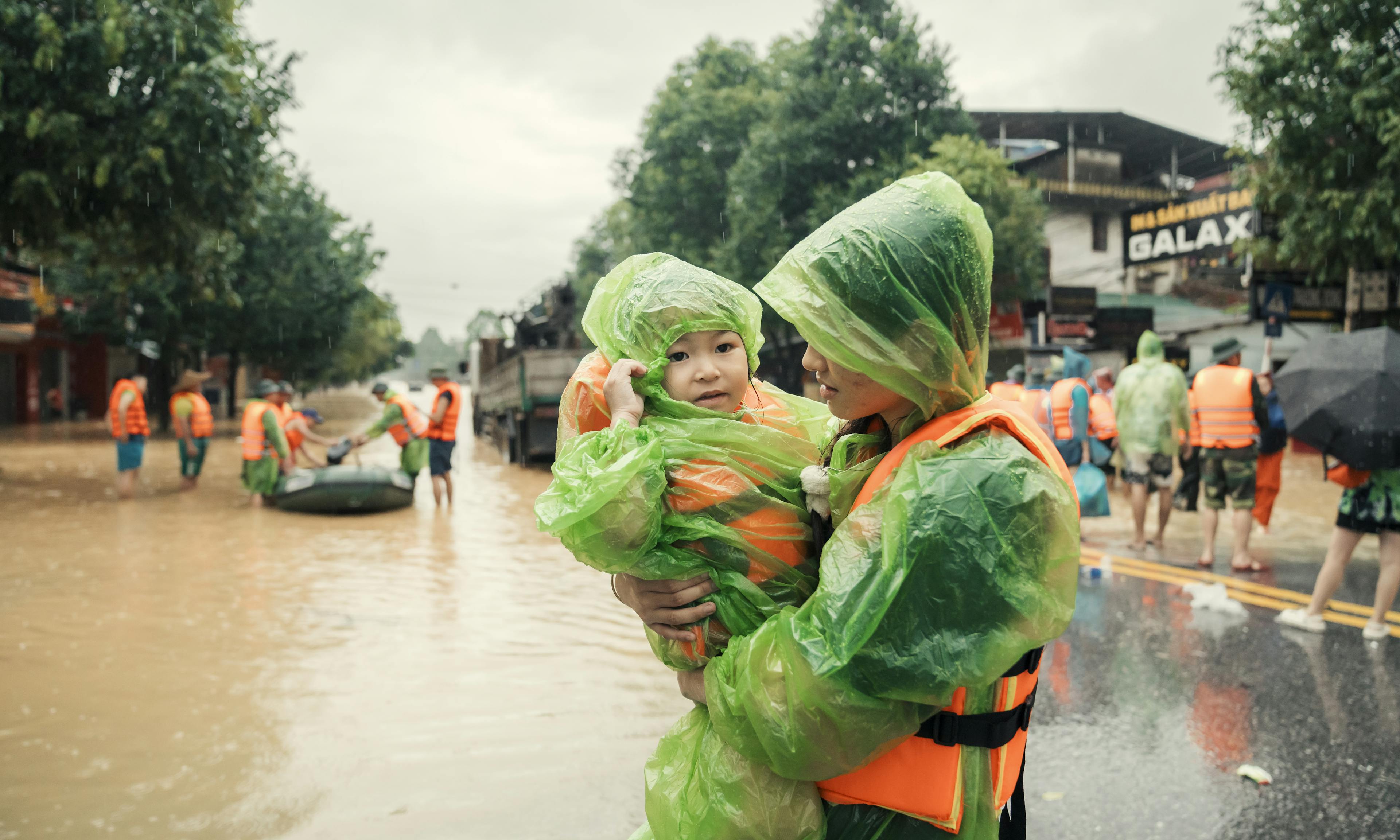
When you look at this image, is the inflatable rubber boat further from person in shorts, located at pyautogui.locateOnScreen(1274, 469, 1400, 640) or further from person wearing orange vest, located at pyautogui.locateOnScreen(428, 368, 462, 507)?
person in shorts, located at pyautogui.locateOnScreen(1274, 469, 1400, 640)

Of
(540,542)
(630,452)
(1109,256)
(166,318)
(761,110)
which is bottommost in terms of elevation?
(540,542)

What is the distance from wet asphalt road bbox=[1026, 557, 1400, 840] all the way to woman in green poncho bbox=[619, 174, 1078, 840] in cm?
238

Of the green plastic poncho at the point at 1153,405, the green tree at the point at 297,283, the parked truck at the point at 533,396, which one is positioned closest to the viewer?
the green plastic poncho at the point at 1153,405

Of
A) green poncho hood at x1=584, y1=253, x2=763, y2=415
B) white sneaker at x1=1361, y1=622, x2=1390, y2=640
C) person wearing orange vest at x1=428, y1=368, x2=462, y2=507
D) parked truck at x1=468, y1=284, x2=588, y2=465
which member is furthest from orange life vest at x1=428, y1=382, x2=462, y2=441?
green poncho hood at x1=584, y1=253, x2=763, y2=415

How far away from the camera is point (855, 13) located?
2183cm

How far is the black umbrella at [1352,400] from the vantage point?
4879 millimetres

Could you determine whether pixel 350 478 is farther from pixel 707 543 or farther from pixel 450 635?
pixel 707 543

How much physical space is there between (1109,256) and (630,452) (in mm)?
28284

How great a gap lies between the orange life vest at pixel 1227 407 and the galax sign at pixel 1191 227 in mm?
7024

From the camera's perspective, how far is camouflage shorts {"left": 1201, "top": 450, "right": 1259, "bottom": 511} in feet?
23.7

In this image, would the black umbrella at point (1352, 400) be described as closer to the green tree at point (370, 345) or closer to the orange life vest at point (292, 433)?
the orange life vest at point (292, 433)

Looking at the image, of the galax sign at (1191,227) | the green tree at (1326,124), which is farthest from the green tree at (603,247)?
the green tree at (1326,124)

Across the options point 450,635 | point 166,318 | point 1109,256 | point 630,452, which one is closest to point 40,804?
point 450,635

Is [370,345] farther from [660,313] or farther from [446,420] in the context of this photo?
[660,313]
